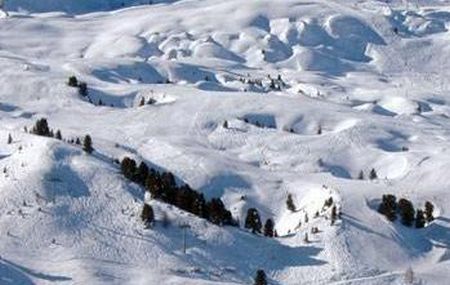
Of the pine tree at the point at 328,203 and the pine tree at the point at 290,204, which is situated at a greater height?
the pine tree at the point at 328,203

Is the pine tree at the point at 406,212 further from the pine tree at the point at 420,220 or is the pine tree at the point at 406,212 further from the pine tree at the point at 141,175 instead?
the pine tree at the point at 141,175

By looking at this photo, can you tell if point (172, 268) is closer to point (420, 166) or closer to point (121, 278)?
point (121, 278)

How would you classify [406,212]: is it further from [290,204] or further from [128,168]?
[128,168]

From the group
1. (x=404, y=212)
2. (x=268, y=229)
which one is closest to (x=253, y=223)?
(x=268, y=229)

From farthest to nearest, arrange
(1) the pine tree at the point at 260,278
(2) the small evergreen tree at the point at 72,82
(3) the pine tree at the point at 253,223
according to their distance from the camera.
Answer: (2) the small evergreen tree at the point at 72,82
(3) the pine tree at the point at 253,223
(1) the pine tree at the point at 260,278

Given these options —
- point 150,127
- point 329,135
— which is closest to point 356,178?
point 329,135

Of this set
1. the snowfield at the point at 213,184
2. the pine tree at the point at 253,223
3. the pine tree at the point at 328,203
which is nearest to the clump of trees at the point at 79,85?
the snowfield at the point at 213,184
